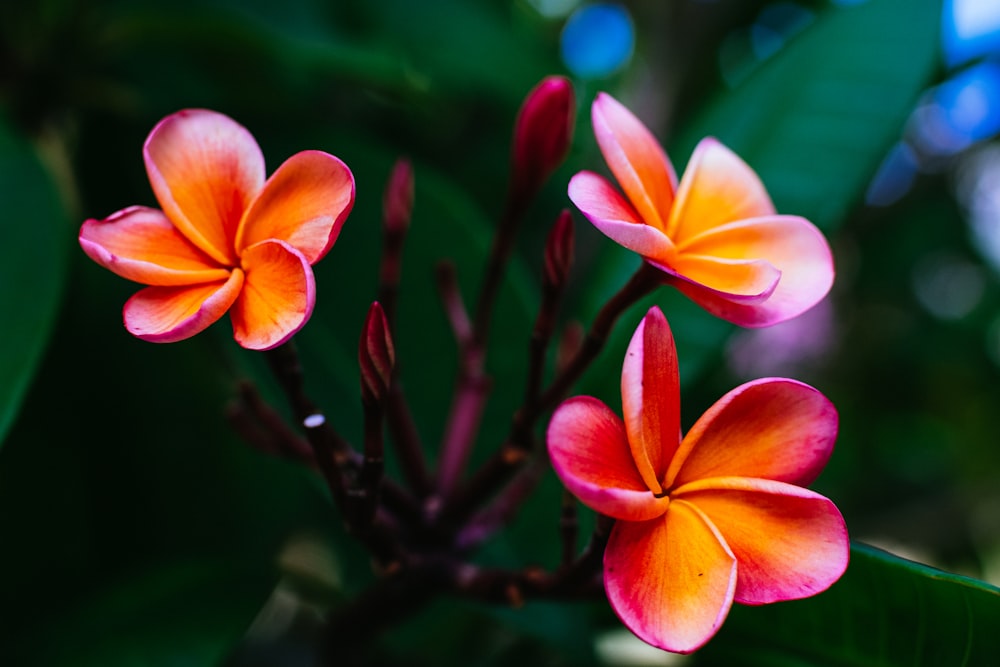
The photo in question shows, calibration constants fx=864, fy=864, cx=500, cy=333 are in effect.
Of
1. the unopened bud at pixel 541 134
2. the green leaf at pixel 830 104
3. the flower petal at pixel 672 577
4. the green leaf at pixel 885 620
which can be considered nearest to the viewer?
the flower petal at pixel 672 577

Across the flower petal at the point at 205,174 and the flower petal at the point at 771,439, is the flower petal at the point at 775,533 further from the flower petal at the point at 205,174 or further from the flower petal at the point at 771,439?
the flower petal at the point at 205,174

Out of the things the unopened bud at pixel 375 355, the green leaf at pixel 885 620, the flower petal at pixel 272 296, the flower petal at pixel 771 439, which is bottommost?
the green leaf at pixel 885 620

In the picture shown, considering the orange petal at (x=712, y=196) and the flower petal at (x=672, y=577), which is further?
the orange petal at (x=712, y=196)

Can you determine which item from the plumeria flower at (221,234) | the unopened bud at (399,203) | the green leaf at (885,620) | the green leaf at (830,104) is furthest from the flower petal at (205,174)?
the green leaf at (830,104)

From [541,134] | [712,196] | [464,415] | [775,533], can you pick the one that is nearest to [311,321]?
[464,415]

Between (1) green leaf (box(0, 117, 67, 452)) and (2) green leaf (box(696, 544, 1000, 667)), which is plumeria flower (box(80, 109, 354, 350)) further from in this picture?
(2) green leaf (box(696, 544, 1000, 667))

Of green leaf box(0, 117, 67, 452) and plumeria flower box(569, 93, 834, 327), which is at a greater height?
green leaf box(0, 117, 67, 452)

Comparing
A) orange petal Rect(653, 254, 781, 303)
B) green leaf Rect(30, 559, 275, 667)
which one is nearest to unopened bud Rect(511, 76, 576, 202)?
orange petal Rect(653, 254, 781, 303)

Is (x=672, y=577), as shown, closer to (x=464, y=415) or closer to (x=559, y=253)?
(x=559, y=253)

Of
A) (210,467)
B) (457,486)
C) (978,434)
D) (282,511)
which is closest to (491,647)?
(282,511)
